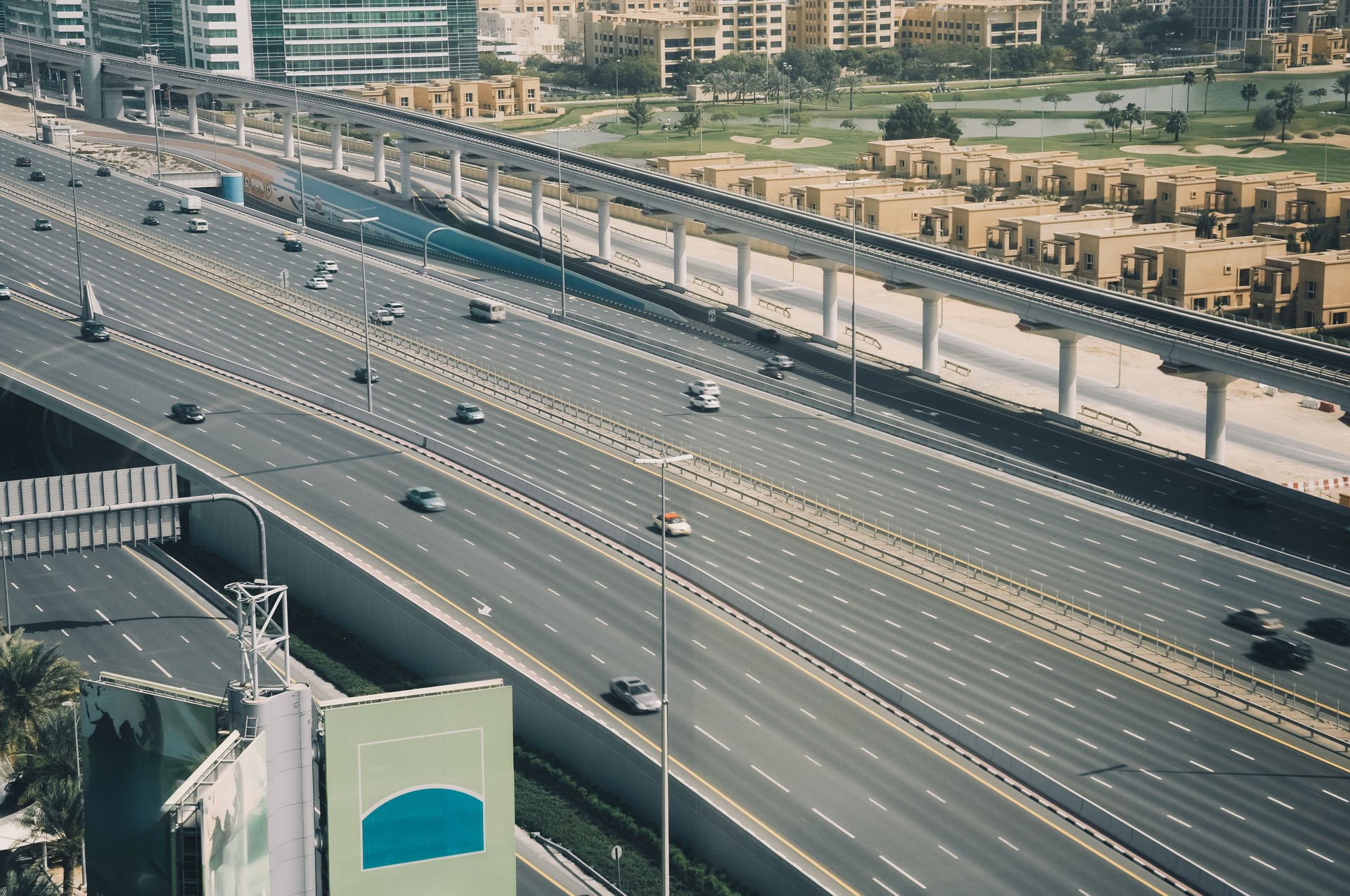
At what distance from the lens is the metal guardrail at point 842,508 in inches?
2457

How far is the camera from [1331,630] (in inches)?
2574

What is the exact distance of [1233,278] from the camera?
5231 inches

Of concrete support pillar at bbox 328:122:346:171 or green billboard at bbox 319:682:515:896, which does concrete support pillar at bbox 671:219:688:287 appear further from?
green billboard at bbox 319:682:515:896

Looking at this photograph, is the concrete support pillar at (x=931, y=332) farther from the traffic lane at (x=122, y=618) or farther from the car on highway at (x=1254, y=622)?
the traffic lane at (x=122, y=618)

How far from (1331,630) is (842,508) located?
2247 cm

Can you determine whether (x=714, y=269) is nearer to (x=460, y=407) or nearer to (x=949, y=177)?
(x=949, y=177)

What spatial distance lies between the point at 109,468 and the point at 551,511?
29.0m

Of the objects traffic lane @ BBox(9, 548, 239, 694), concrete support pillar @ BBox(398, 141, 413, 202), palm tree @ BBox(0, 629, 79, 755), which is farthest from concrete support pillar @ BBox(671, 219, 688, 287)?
palm tree @ BBox(0, 629, 79, 755)

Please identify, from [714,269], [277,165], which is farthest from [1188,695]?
[277,165]

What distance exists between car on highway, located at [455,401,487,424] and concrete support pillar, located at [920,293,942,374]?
3127 centimetres

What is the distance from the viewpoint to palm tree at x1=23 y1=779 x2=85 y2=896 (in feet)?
158

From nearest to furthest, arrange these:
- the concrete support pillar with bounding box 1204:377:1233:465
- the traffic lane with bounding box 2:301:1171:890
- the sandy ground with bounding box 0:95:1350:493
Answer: the traffic lane with bounding box 2:301:1171:890
the concrete support pillar with bounding box 1204:377:1233:465
the sandy ground with bounding box 0:95:1350:493

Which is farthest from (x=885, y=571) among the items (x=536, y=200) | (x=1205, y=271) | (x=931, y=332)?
(x=536, y=200)

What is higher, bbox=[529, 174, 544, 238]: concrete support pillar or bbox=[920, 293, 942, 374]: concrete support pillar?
bbox=[529, 174, 544, 238]: concrete support pillar
